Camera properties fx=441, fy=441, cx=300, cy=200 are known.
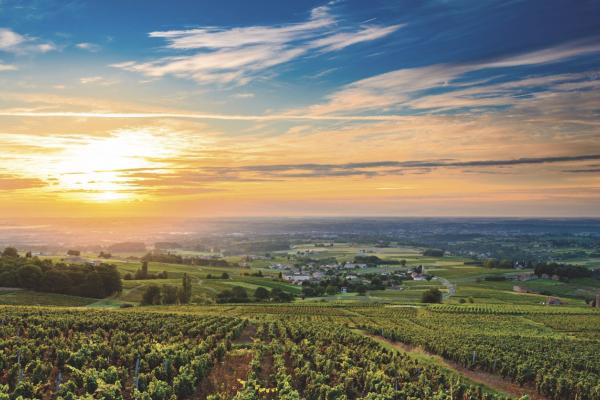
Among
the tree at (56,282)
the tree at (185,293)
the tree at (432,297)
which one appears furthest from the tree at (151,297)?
the tree at (432,297)

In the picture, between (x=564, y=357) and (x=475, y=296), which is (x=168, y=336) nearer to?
(x=564, y=357)

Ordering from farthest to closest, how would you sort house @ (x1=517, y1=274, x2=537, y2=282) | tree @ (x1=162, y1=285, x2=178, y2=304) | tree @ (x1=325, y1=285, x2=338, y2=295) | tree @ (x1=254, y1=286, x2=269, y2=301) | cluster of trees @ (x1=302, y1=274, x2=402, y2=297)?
house @ (x1=517, y1=274, x2=537, y2=282) < tree @ (x1=325, y1=285, x2=338, y2=295) < cluster of trees @ (x1=302, y1=274, x2=402, y2=297) < tree @ (x1=254, y1=286, x2=269, y2=301) < tree @ (x1=162, y1=285, x2=178, y2=304)

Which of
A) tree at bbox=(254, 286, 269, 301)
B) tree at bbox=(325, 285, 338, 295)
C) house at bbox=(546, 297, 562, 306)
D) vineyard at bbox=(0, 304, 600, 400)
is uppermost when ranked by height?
vineyard at bbox=(0, 304, 600, 400)

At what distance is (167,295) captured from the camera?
95.6 m

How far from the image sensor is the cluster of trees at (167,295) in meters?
92.6

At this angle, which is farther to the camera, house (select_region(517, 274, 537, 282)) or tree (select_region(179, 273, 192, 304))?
house (select_region(517, 274, 537, 282))

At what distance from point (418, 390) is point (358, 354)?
903 centimetres

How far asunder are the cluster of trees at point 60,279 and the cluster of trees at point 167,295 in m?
8.83

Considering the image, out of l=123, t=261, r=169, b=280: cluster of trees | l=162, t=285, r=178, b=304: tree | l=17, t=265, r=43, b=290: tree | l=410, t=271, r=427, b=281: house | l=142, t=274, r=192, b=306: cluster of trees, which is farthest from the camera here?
l=410, t=271, r=427, b=281: house

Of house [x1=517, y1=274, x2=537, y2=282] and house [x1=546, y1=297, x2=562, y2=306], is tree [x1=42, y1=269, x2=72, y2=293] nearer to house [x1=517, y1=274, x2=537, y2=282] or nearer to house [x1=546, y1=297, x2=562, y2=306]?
house [x1=546, y1=297, x2=562, y2=306]

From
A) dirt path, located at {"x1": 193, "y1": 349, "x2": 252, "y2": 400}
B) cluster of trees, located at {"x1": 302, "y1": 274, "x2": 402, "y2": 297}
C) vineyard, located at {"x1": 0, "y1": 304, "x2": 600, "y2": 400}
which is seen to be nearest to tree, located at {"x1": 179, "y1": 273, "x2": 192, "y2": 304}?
cluster of trees, located at {"x1": 302, "y1": 274, "x2": 402, "y2": 297}

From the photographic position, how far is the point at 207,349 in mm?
34344

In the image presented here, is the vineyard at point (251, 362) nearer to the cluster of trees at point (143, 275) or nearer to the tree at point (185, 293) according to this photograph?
the tree at point (185, 293)

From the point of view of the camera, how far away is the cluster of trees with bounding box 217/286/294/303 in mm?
103188
